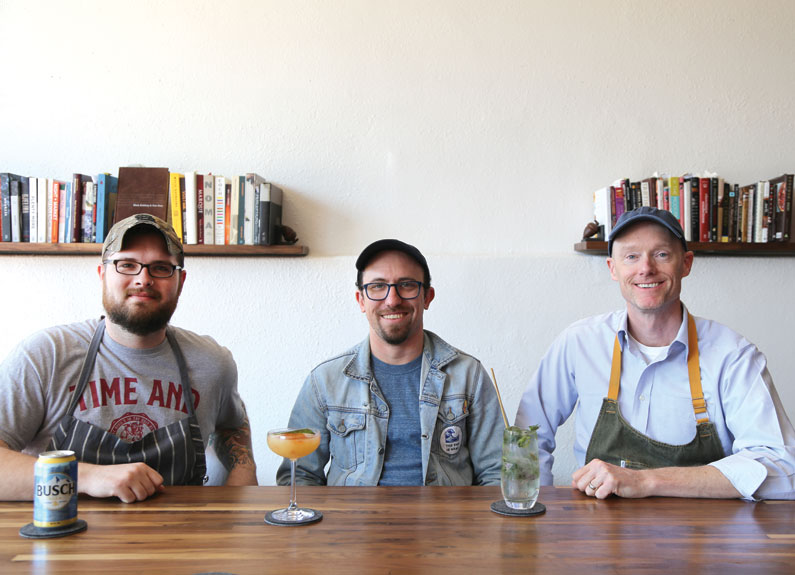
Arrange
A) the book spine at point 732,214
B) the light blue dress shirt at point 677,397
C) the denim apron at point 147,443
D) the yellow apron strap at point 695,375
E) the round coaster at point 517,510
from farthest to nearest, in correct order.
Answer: the book spine at point 732,214 → the yellow apron strap at point 695,375 → the denim apron at point 147,443 → the light blue dress shirt at point 677,397 → the round coaster at point 517,510

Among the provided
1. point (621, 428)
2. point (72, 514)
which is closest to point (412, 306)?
point (621, 428)

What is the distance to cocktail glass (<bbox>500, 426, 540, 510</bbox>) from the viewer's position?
135 centimetres

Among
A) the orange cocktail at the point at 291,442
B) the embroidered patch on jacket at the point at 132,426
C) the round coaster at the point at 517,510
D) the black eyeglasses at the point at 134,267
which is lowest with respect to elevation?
the round coaster at the point at 517,510

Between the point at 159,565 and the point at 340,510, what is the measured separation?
406mm

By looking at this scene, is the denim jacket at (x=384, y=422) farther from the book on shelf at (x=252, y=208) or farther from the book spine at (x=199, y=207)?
the book spine at (x=199, y=207)

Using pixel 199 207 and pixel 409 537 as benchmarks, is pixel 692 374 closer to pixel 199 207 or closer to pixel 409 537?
pixel 409 537

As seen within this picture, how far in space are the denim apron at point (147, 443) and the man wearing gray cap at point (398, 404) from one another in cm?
26

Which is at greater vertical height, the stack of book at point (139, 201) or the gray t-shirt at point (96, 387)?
the stack of book at point (139, 201)

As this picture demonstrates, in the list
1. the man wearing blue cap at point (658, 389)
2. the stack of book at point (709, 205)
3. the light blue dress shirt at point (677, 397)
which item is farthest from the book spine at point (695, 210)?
the light blue dress shirt at point (677, 397)

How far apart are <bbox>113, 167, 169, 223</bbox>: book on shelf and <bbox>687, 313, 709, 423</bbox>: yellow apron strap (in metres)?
2.05

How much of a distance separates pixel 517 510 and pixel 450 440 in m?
0.54

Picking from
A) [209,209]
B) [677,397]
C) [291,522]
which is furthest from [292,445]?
[209,209]

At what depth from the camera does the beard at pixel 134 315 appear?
180 cm

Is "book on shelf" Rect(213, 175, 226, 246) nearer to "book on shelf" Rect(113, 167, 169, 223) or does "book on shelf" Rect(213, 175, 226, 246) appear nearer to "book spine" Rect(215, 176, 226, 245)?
"book spine" Rect(215, 176, 226, 245)
